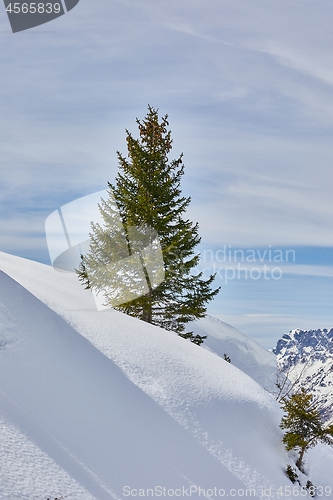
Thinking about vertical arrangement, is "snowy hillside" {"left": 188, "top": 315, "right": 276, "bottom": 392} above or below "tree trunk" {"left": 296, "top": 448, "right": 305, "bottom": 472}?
below

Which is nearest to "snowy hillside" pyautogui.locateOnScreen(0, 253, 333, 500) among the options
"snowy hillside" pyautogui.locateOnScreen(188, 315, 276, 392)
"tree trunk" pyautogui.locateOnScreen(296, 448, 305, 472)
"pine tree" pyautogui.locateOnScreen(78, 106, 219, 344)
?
"tree trunk" pyautogui.locateOnScreen(296, 448, 305, 472)

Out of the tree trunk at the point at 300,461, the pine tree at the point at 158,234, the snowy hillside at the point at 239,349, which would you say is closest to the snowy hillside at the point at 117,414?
the tree trunk at the point at 300,461

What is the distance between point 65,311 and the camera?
10.5 meters

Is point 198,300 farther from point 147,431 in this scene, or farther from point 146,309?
point 147,431

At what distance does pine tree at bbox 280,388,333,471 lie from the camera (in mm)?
9766

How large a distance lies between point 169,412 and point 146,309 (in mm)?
9422

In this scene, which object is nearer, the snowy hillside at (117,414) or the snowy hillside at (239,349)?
the snowy hillside at (117,414)

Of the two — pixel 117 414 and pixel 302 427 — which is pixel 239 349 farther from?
pixel 117 414

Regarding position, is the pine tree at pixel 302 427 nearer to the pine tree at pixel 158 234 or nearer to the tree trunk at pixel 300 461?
the tree trunk at pixel 300 461

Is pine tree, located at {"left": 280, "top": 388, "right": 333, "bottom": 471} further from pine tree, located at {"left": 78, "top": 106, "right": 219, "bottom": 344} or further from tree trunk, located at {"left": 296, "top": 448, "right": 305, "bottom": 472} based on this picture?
pine tree, located at {"left": 78, "top": 106, "right": 219, "bottom": 344}

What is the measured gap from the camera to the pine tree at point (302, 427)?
32.0ft

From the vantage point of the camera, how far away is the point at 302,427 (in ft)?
32.7

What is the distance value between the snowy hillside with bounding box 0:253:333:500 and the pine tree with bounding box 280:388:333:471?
1.04ft

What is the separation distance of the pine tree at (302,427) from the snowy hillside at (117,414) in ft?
1.04
